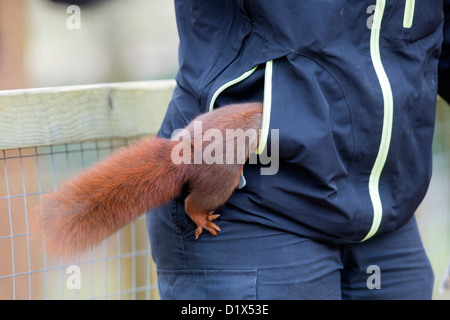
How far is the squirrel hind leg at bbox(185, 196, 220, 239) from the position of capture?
108 centimetres

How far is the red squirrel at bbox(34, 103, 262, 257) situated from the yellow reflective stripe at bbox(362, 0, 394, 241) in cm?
24

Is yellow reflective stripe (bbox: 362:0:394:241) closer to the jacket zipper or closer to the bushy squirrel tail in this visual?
the jacket zipper

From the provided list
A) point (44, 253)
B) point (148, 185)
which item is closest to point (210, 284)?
point (148, 185)

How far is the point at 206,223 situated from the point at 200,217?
2 cm

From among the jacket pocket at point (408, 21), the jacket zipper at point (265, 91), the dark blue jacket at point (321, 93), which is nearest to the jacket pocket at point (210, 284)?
the dark blue jacket at point (321, 93)

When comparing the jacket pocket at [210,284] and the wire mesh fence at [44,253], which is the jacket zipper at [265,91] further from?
the wire mesh fence at [44,253]

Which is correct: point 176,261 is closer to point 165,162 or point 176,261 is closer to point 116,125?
point 165,162

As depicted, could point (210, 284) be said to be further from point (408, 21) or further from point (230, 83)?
point (408, 21)

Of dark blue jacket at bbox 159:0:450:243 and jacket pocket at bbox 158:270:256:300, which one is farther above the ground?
dark blue jacket at bbox 159:0:450:243

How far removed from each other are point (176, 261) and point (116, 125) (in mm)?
428

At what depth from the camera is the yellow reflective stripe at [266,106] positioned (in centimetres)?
102

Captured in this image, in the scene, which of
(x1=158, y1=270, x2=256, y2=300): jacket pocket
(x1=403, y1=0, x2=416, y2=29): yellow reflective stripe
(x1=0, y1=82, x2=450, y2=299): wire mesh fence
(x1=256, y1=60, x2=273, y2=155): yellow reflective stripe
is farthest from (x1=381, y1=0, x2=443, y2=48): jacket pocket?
(x1=0, y1=82, x2=450, y2=299): wire mesh fence

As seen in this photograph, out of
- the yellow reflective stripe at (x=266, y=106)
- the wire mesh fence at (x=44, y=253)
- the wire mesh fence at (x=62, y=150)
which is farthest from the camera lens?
the wire mesh fence at (x=44, y=253)

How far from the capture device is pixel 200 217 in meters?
1.08
